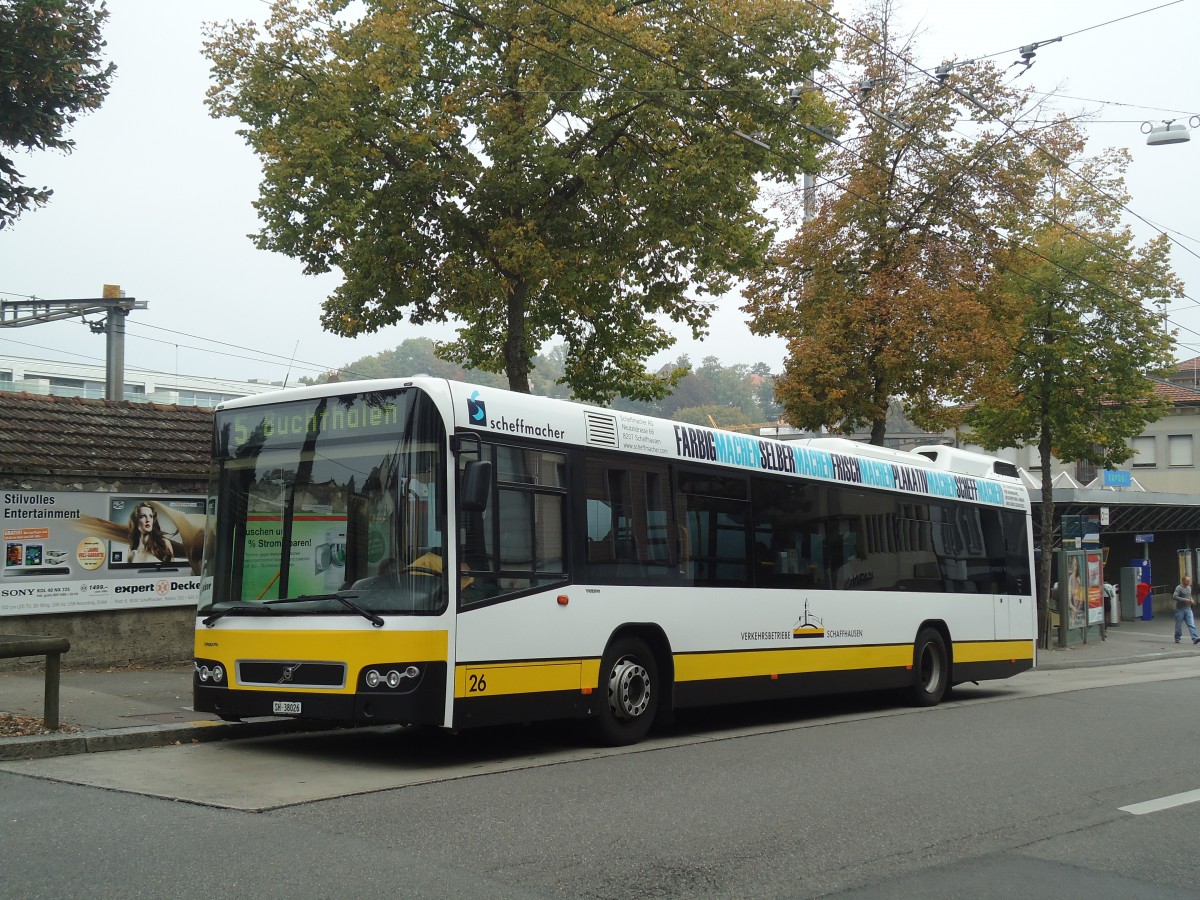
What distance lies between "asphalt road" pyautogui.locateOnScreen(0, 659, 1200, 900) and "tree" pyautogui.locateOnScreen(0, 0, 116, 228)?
1134 cm

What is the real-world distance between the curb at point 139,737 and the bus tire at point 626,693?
8.88 feet

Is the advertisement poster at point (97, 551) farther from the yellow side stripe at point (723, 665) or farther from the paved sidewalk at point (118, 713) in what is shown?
the yellow side stripe at point (723, 665)

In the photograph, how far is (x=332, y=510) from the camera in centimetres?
946

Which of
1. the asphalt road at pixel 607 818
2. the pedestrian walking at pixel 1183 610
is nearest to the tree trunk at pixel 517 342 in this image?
the asphalt road at pixel 607 818

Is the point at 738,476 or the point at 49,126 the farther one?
the point at 49,126

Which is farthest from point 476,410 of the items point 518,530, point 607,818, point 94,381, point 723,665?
point 94,381

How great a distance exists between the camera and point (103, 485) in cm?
1458

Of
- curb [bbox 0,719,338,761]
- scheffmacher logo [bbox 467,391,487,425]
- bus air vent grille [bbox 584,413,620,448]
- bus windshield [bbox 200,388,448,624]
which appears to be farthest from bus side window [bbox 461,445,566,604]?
curb [bbox 0,719,338,761]

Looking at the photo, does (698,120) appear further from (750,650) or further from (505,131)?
(750,650)

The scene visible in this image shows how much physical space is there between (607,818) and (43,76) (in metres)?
14.9

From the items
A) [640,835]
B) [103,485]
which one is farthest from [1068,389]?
[640,835]

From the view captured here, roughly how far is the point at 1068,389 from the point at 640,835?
922 inches

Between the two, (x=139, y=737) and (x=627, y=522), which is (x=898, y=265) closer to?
(x=627, y=522)

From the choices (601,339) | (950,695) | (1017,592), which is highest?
(601,339)
